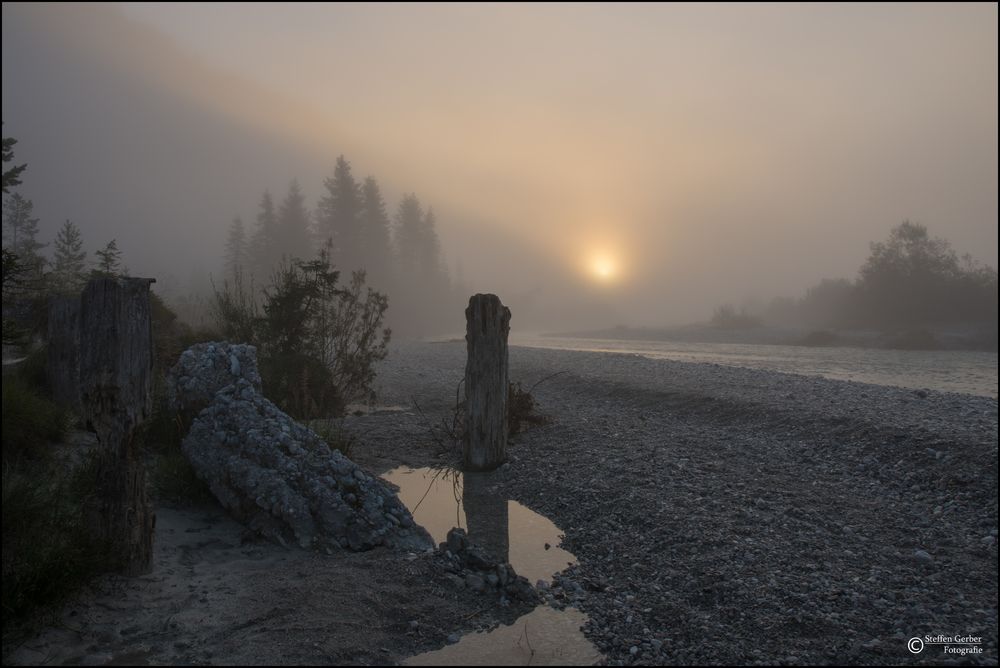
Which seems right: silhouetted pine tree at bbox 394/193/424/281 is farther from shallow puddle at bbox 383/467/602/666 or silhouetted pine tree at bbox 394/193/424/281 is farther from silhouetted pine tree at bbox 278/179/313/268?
shallow puddle at bbox 383/467/602/666

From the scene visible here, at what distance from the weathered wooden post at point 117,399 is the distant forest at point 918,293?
1515 inches

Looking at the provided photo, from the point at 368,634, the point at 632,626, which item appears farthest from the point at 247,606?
the point at 632,626

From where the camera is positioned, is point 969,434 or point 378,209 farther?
point 378,209

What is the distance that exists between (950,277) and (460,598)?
42.9m

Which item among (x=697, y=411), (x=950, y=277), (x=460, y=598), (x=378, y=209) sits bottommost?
(x=460, y=598)

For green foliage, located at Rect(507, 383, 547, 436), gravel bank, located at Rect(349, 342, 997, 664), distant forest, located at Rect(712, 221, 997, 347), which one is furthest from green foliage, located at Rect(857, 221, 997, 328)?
green foliage, located at Rect(507, 383, 547, 436)

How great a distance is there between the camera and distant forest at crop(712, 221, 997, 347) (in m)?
34.1

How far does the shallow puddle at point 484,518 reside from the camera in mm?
5922

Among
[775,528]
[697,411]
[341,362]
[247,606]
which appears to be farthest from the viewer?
[341,362]

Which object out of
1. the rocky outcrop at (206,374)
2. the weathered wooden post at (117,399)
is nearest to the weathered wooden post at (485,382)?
the rocky outcrop at (206,374)

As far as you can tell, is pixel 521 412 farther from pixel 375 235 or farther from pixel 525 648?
pixel 375 235

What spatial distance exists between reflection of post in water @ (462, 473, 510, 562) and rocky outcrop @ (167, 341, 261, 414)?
11.3 ft

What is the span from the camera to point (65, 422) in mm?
7625

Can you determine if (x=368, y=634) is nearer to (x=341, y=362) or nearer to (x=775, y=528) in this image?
(x=775, y=528)
